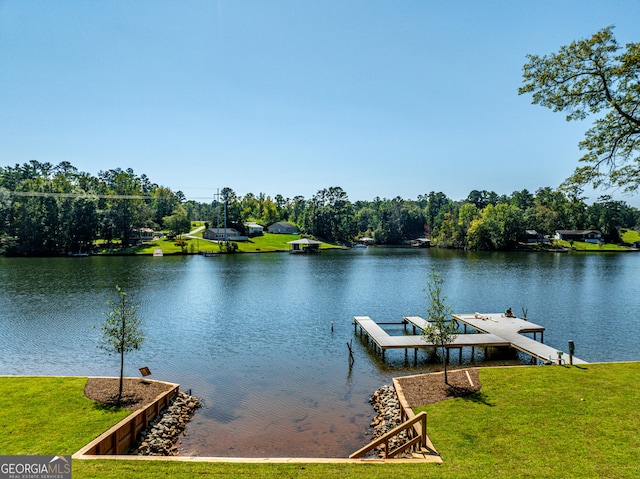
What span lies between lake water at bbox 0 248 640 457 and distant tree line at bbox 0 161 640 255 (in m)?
26.3

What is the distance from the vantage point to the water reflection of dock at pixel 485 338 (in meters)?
25.0

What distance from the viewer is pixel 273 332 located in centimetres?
3159

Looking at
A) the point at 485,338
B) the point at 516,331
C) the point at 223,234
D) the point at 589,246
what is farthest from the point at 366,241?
the point at 485,338

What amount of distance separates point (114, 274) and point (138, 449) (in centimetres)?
5350

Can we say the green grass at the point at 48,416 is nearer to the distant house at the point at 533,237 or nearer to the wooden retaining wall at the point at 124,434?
Result: the wooden retaining wall at the point at 124,434

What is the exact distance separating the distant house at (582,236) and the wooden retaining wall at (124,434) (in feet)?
456

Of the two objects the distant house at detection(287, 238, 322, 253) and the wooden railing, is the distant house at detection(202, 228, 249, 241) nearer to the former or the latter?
the distant house at detection(287, 238, 322, 253)

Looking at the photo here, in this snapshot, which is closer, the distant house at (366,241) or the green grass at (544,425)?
the green grass at (544,425)

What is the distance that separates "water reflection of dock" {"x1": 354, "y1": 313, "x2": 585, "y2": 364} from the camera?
2498 cm

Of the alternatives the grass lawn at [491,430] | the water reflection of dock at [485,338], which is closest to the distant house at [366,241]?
the water reflection of dock at [485,338]

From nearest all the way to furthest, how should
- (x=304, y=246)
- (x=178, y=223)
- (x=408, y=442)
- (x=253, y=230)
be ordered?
1. (x=408, y=442)
2. (x=304, y=246)
3. (x=178, y=223)
4. (x=253, y=230)

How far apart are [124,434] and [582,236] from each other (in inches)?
5687

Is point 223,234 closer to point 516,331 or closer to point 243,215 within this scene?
point 243,215

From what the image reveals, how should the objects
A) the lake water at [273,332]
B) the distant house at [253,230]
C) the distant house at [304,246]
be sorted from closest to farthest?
the lake water at [273,332] → the distant house at [304,246] → the distant house at [253,230]
